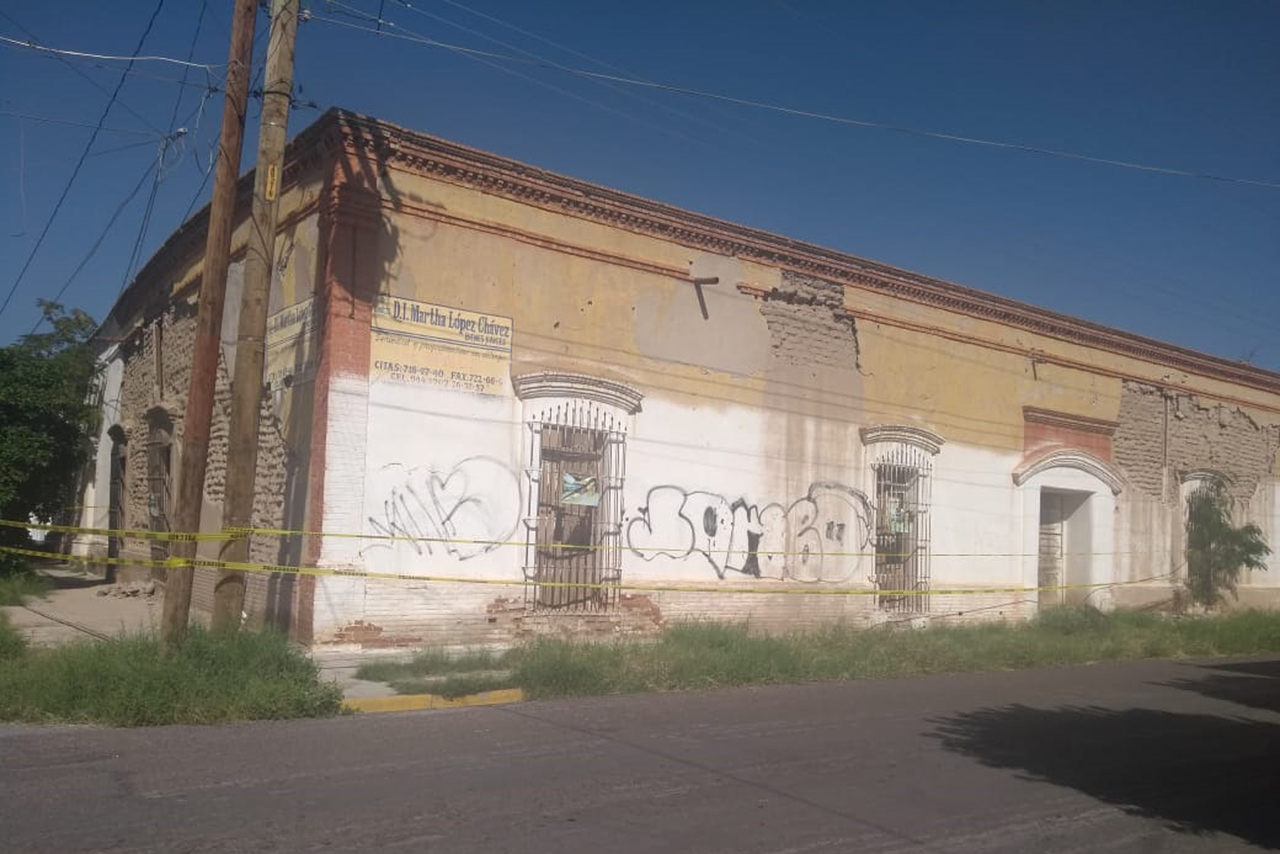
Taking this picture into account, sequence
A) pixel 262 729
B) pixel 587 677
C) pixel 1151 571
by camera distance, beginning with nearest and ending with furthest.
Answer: pixel 262 729
pixel 587 677
pixel 1151 571

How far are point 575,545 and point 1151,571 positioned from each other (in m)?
14.3

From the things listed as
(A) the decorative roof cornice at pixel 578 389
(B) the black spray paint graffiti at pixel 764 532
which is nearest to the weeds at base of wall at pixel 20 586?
(A) the decorative roof cornice at pixel 578 389

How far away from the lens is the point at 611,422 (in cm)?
1442

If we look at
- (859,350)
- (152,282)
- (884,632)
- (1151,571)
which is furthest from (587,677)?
(1151,571)

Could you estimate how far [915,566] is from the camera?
18203 mm

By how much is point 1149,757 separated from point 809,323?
9.49 m

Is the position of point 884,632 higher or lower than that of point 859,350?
lower

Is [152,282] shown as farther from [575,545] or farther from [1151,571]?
[1151,571]

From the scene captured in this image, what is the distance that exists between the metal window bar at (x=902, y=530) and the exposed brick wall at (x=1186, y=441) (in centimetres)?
603

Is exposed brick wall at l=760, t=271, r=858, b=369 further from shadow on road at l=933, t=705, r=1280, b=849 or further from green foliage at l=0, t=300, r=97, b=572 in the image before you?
green foliage at l=0, t=300, r=97, b=572

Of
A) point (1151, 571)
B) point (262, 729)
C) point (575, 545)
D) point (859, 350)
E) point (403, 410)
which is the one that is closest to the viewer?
point (262, 729)

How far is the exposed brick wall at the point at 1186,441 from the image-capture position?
22.0 meters

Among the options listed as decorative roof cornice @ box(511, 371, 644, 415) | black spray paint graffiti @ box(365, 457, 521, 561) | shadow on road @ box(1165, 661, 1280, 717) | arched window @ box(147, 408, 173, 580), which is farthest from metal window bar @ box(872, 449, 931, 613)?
arched window @ box(147, 408, 173, 580)

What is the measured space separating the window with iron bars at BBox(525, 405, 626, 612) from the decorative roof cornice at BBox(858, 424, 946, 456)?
5038 mm
